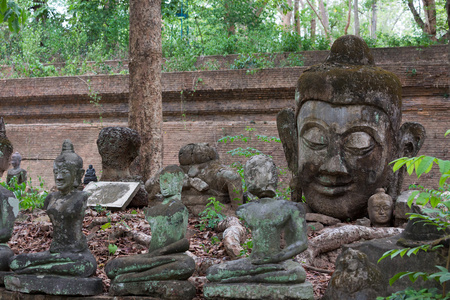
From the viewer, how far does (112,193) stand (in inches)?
259

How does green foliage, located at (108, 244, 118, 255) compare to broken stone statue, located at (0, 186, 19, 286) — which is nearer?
broken stone statue, located at (0, 186, 19, 286)

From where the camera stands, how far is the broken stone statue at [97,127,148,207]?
6.96 meters

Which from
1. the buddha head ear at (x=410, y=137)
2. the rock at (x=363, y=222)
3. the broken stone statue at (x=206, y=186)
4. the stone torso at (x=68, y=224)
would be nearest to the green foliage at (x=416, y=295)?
the stone torso at (x=68, y=224)

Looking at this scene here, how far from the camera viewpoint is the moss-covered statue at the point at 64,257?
3578mm

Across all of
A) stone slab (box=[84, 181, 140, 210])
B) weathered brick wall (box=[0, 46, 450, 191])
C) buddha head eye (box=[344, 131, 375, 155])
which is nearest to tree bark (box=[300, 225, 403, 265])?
buddha head eye (box=[344, 131, 375, 155])

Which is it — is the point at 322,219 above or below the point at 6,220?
below

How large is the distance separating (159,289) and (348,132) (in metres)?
2.73

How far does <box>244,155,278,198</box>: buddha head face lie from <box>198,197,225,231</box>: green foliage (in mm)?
2248

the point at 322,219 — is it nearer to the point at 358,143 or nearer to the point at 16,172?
the point at 358,143

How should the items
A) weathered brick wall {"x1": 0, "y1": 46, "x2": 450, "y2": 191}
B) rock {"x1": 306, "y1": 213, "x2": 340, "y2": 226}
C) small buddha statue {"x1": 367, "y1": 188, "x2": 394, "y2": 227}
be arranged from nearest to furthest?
small buddha statue {"x1": 367, "y1": 188, "x2": 394, "y2": 227}, rock {"x1": 306, "y1": 213, "x2": 340, "y2": 226}, weathered brick wall {"x1": 0, "y1": 46, "x2": 450, "y2": 191}

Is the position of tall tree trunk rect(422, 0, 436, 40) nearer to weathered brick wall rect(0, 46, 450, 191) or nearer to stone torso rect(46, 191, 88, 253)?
weathered brick wall rect(0, 46, 450, 191)

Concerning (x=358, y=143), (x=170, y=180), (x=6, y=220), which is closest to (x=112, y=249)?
(x=6, y=220)

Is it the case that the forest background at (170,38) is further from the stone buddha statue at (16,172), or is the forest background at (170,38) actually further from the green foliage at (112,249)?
the green foliage at (112,249)

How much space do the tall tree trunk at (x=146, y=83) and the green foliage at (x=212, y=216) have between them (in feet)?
7.13
